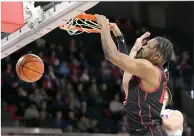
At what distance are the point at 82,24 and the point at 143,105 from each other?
48.9 inches

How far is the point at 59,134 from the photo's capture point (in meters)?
8.92

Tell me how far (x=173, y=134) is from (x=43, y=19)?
1412mm

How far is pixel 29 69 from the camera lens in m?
4.55

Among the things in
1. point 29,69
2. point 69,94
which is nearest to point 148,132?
point 29,69

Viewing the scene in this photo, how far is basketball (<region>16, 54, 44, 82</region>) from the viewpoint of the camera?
14.9 feet

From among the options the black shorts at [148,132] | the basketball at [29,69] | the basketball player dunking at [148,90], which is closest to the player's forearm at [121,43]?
the basketball player dunking at [148,90]

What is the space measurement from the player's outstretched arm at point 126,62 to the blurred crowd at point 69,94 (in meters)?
6.34

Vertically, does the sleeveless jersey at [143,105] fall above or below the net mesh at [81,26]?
below

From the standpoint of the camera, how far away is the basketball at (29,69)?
14.9ft

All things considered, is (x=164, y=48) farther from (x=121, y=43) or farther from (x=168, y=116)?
(x=168, y=116)

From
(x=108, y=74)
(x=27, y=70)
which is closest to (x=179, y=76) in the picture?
(x=108, y=74)

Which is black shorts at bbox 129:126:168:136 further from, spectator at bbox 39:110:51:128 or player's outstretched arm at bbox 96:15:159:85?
spectator at bbox 39:110:51:128

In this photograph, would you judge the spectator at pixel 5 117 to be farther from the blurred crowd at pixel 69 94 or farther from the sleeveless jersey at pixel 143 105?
the sleeveless jersey at pixel 143 105

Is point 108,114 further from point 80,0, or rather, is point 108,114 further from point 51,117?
point 80,0
